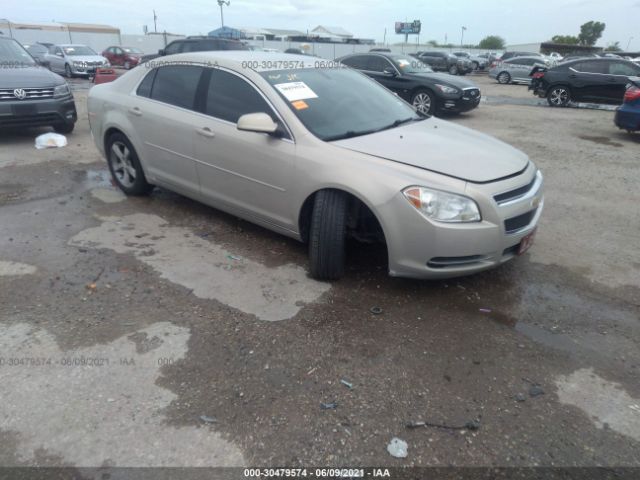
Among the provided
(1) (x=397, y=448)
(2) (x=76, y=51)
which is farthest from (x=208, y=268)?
(2) (x=76, y=51)

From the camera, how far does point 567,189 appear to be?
610cm

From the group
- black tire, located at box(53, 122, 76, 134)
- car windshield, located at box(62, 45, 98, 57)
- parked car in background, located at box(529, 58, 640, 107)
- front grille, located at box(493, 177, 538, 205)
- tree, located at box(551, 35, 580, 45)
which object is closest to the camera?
front grille, located at box(493, 177, 538, 205)

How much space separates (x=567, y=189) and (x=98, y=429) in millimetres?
6017

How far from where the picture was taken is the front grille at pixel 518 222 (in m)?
3.19

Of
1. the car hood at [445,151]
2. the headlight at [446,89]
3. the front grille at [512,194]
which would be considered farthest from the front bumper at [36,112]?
the headlight at [446,89]

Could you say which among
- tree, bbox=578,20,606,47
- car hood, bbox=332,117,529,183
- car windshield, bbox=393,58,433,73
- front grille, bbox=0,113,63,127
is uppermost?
tree, bbox=578,20,606,47

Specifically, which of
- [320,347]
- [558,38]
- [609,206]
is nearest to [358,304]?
[320,347]

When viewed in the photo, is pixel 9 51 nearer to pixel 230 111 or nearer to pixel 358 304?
pixel 230 111

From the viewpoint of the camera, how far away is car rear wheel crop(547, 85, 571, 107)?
46.5 feet

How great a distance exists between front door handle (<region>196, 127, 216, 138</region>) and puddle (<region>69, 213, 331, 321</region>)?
3.14 feet

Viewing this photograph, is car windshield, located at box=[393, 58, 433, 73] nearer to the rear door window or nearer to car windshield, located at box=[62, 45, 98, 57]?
the rear door window

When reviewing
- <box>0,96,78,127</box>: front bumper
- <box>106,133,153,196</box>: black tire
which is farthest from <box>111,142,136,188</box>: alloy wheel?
<box>0,96,78,127</box>: front bumper

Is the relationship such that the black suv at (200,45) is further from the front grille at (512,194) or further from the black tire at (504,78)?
the black tire at (504,78)

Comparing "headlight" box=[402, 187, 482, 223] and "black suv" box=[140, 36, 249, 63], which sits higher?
"black suv" box=[140, 36, 249, 63]
